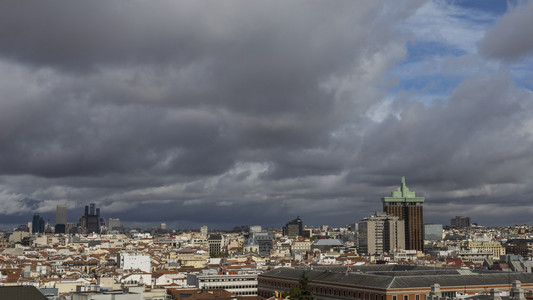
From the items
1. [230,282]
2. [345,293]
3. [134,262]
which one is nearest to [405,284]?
[345,293]

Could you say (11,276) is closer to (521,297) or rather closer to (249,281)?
(249,281)

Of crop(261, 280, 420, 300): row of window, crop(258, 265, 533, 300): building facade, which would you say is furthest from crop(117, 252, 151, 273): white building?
crop(258, 265, 533, 300): building facade

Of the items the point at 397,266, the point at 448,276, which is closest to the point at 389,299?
the point at 448,276

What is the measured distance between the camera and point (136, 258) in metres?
197

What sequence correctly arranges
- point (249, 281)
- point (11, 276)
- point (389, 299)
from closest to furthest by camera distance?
1. point (389, 299)
2. point (11, 276)
3. point (249, 281)

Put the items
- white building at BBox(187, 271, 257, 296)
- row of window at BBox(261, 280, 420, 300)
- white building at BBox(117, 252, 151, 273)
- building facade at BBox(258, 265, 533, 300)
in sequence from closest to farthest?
building facade at BBox(258, 265, 533, 300) < row of window at BBox(261, 280, 420, 300) < white building at BBox(187, 271, 257, 296) < white building at BBox(117, 252, 151, 273)

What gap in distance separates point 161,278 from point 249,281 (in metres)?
20.6

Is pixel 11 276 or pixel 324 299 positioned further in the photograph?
pixel 11 276

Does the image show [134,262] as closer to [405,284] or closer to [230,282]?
[230,282]

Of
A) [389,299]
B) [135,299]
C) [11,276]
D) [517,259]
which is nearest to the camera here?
[135,299]

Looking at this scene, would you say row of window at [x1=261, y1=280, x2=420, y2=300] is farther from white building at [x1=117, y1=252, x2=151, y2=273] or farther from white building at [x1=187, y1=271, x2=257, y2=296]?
white building at [x1=117, y1=252, x2=151, y2=273]

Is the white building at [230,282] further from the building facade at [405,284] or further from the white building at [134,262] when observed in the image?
the white building at [134,262]

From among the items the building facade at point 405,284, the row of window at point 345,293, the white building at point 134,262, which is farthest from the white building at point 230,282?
the white building at point 134,262

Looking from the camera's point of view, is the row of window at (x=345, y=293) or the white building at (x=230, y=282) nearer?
the row of window at (x=345, y=293)
